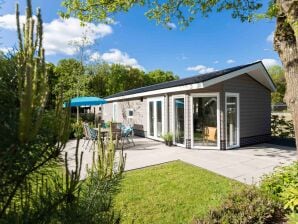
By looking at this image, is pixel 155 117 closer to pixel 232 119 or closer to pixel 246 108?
pixel 232 119

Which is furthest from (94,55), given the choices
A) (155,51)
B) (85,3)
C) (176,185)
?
(176,185)

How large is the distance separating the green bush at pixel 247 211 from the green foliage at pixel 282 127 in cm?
1190

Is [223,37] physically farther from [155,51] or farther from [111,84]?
[111,84]

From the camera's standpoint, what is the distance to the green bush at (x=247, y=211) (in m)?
4.02

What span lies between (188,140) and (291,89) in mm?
8596

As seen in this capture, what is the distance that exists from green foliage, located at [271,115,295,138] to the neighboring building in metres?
1.41

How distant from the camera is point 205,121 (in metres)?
12.4

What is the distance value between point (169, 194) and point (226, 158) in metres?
4.63

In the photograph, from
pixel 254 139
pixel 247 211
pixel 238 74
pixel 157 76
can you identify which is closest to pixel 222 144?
pixel 254 139

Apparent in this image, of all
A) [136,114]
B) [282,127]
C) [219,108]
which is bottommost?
[282,127]

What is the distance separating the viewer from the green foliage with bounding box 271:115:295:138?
1479 centimetres

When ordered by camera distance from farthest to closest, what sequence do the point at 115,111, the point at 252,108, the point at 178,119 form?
the point at 115,111
the point at 252,108
the point at 178,119

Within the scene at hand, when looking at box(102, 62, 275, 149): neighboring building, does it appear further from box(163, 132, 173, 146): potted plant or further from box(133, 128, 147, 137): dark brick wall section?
box(133, 128, 147, 137): dark brick wall section

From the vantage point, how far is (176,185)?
6570 mm
